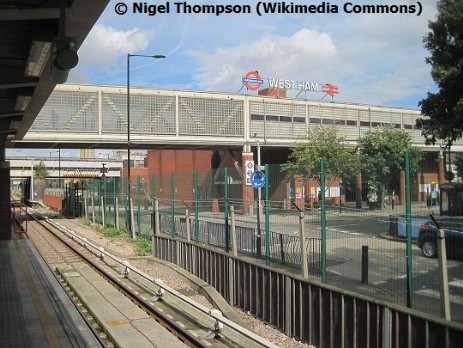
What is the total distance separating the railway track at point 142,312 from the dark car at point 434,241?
269cm

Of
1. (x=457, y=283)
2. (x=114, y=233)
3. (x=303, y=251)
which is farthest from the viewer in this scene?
(x=114, y=233)

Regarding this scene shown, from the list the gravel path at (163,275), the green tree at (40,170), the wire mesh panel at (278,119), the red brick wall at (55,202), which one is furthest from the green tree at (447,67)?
the green tree at (40,170)

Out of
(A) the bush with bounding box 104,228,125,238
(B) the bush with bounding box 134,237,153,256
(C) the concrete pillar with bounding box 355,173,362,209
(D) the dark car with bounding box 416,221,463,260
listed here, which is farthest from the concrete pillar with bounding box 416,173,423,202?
(A) the bush with bounding box 104,228,125,238

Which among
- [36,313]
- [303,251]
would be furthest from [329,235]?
[36,313]

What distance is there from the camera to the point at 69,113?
36938 mm

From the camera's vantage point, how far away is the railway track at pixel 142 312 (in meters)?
7.71

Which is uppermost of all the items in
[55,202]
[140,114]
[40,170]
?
[140,114]

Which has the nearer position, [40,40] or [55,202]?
[40,40]

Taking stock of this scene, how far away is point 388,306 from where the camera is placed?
6.32m

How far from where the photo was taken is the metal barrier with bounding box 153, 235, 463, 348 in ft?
19.1

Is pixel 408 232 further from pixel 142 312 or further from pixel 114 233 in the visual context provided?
pixel 114 233

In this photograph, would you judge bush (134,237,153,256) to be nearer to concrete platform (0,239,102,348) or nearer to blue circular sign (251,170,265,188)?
concrete platform (0,239,102,348)

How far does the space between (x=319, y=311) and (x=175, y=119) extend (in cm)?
3380

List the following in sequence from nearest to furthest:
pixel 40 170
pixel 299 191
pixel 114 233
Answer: pixel 299 191 → pixel 114 233 → pixel 40 170
